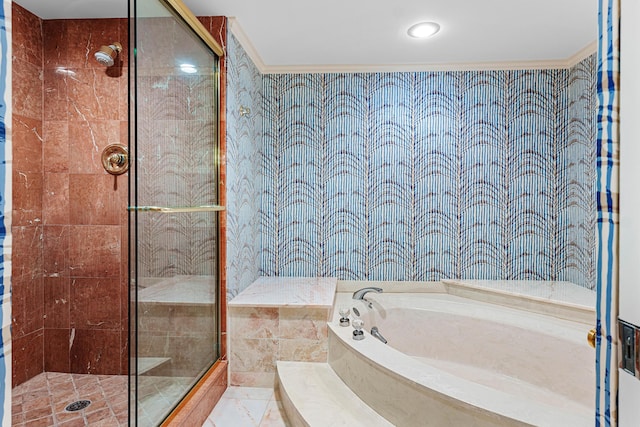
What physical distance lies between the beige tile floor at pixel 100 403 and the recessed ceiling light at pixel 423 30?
2.38 m

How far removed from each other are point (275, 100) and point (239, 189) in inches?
39.7

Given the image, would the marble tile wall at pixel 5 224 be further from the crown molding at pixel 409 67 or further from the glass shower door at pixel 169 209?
the crown molding at pixel 409 67

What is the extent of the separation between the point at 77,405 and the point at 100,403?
Result: 0.11 meters

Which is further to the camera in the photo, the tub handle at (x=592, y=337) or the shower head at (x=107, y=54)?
the shower head at (x=107, y=54)

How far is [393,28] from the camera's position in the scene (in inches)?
93.4

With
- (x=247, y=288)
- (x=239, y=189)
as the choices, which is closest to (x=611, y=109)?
(x=239, y=189)

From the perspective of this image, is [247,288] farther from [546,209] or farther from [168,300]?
[546,209]

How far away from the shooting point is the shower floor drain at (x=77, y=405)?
78.0 inches

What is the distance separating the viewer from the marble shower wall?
2326 millimetres

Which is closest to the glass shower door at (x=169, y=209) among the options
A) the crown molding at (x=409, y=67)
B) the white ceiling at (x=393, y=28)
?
the white ceiling at (x=393, y=28)

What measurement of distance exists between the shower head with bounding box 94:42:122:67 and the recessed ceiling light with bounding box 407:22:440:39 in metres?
1.81

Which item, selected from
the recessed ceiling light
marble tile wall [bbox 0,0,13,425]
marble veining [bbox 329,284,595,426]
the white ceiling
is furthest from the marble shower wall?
marble tile wall [bbox 0,0,13,425]

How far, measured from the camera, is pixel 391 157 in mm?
3045

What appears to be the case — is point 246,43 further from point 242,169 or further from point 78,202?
point 78,202
